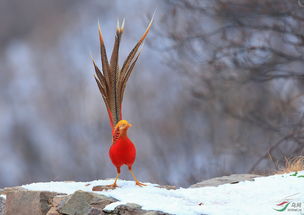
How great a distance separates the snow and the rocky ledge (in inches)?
2.5

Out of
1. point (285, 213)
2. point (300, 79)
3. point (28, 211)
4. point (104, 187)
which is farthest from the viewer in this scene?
point (300, 79)

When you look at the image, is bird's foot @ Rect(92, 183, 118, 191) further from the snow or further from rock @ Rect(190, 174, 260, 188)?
rock @ Rect(190, 174, 260, 188)

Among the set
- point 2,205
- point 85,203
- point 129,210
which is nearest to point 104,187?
point 85,203

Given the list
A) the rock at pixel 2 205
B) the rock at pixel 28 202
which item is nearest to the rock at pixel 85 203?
the rock at pixel 28 202

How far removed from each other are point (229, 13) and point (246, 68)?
756mm

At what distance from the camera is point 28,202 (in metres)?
4.39

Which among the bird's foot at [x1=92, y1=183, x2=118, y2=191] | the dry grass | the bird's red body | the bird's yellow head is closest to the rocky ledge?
the bird's foot at [x1=92, y1=183, x2=118, y2=191]

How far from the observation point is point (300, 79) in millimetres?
6367

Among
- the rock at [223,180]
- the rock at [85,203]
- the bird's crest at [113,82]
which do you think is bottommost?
the rock at [85,203]

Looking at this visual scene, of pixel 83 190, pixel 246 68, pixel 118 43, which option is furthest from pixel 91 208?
pixel 246 68

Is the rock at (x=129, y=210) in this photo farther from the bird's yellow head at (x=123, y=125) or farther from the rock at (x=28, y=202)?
the rock at (x=28, y=202)

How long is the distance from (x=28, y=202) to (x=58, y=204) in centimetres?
44

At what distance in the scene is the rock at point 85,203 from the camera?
375 cm

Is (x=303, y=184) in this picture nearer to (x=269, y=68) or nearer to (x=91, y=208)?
(x=91, y=208)
